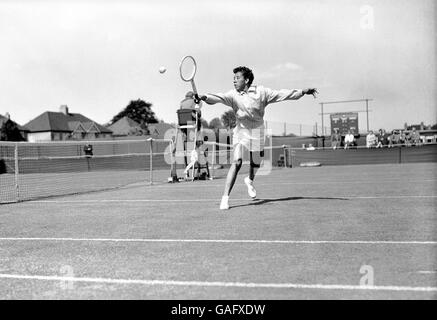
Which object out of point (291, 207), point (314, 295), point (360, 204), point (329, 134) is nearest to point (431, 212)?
point (360, 204)

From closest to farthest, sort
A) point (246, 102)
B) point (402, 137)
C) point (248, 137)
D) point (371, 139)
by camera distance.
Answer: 1. point (246, 102)
2. point (248, 137)
3. point (371, 139)
4. point (402, 137)

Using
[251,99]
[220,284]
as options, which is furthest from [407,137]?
[220,284]

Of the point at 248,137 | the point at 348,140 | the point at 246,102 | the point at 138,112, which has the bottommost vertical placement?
the point at 248,137

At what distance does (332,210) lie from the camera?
685 cm

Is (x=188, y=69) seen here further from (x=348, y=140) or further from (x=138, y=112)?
(x=138, y=112)

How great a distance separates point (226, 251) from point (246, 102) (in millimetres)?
3824

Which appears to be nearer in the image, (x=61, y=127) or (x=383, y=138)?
(x=383, y=138)

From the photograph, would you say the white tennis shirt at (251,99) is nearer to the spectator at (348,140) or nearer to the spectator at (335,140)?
the spectator at (348,140)

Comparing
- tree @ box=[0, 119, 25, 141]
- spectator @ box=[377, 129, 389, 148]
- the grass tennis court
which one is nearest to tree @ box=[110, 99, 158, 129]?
tree @ box=[0, 119, 25, 141]

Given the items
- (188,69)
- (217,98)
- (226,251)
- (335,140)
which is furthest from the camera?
(335,140)

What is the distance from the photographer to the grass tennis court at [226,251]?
3.24 meters

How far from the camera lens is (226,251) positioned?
436 cm

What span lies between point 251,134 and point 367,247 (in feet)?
12.8

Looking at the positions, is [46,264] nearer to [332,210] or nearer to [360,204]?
[332,210]
